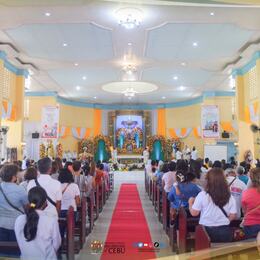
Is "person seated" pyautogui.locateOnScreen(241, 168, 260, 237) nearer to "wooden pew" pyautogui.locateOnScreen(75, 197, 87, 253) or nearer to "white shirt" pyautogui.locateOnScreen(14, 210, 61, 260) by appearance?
"white shirt" pyautogui.locateOnScreen(14, 210, 61, 260)

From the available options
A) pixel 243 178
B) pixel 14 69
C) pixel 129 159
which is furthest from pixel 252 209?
pixel 129 159

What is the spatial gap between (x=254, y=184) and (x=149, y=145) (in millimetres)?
20997

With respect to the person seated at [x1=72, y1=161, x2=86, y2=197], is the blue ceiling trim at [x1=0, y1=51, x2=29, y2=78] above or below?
above

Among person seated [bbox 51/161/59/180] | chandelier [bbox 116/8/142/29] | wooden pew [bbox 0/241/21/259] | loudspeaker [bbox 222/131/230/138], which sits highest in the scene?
chandelier [bbox 116/8/142/29]

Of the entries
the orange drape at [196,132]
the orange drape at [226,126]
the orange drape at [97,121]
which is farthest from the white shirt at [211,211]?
the orange drape at [97,121]

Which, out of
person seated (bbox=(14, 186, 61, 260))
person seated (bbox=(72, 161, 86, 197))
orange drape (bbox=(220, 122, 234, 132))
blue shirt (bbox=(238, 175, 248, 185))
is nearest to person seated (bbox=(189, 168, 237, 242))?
person seated (bbox=(14, 186, 61, 260))

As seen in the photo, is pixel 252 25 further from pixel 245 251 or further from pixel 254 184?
pixel 245 251

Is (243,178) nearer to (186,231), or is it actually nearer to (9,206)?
(186,231)

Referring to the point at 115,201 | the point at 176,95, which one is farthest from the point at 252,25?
the point at 176,95

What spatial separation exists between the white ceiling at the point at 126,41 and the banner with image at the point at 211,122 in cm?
166

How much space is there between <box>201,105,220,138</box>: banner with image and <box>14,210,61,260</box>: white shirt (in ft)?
45.1

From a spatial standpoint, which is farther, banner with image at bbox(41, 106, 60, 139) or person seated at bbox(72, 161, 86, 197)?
banner with image at bbox(41, 106, 60, 139)

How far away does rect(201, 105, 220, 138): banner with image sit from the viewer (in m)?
16.0

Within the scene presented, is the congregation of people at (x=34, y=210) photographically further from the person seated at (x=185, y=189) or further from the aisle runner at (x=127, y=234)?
the person seated at (x=185, y=189)
